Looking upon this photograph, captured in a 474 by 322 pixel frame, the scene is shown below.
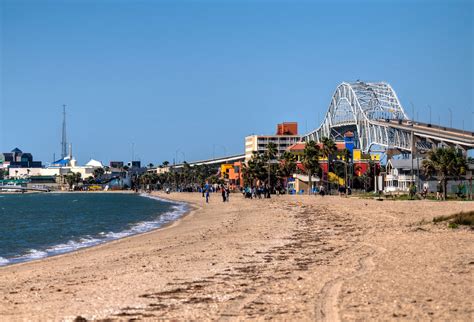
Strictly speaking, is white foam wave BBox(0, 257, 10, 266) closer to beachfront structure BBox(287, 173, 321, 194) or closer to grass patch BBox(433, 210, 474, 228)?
grass patch BBox(433, 210, 474, 228)

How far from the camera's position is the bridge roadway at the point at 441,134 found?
468 ft

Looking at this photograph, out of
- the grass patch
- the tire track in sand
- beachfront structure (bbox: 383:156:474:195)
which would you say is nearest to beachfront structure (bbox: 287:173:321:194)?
beachfront structure (bbox: 383:156:474:195)

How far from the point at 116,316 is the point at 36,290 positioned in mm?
5575

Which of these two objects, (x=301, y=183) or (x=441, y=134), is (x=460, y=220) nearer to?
(x=301, y=183)

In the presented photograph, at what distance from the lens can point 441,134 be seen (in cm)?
15425

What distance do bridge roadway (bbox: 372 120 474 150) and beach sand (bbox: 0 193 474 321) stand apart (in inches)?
4654

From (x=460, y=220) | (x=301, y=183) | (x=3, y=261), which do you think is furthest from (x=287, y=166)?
(x=3, y=261)

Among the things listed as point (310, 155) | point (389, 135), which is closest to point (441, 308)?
point (310, 155)

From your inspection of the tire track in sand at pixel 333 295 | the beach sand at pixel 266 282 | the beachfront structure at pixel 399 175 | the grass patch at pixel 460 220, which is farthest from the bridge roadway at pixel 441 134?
the tire track in sand at pixel 333 295

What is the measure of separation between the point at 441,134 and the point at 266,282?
144 meters

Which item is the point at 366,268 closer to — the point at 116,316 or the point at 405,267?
the point at 405,267

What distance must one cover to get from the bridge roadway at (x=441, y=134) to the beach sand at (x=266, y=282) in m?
118

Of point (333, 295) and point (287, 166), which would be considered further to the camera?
point (287, 166)

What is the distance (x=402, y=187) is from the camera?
12506 cm
